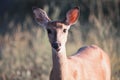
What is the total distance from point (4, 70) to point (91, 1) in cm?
542

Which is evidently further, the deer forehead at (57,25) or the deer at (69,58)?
the deer forehead at (57,25)

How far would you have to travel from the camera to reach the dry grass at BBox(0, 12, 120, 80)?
14.2 m

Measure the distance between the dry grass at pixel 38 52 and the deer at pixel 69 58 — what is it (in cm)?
114

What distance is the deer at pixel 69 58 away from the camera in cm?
1120

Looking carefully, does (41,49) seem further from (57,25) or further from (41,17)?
(57,25)

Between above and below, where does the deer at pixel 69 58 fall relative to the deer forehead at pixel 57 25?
below

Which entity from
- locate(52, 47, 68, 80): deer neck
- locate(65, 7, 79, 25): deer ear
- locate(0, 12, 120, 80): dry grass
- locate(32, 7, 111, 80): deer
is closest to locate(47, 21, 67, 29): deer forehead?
locate(32, 7, 111, 80): deer

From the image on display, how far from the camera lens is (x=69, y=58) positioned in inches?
468

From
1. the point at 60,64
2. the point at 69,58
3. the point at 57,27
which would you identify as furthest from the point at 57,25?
the point at 69,58

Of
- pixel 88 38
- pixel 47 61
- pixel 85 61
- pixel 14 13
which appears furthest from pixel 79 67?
pixel 14 13

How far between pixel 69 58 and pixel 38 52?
3023 millimetres

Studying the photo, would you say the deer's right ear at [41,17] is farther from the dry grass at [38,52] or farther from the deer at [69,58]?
the dry grass at [38,52]

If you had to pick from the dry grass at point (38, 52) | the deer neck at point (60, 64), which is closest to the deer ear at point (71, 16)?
the deer neck at point (60, 64)

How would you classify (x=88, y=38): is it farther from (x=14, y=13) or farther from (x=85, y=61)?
(x=14, y=13)
